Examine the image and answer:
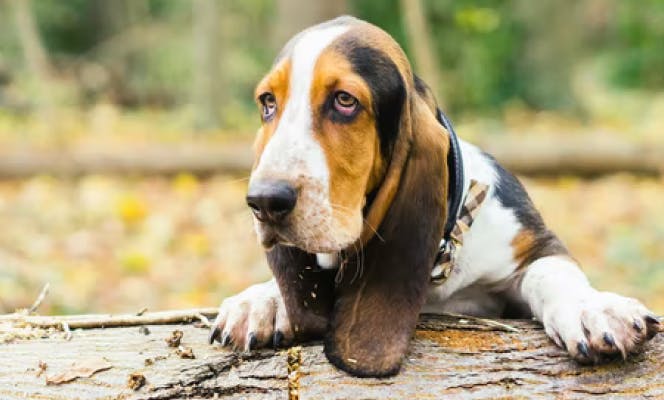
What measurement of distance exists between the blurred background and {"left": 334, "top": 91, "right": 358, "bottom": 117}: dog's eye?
9.31 feet

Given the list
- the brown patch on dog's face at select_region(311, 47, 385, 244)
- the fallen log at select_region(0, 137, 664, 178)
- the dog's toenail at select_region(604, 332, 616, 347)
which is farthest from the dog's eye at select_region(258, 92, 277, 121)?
the fallen log at select_region(0, 137, 664, 178)

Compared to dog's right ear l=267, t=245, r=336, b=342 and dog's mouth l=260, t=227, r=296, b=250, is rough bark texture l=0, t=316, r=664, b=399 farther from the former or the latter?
dog's mouth l=260, t=227, r=296, b=250

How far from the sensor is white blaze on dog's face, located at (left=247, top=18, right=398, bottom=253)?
8.11 ft

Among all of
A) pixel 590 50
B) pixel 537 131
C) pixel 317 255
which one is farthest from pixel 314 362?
pixel 590 50

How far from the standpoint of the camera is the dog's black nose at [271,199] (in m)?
2.39

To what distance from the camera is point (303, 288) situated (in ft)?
9.20

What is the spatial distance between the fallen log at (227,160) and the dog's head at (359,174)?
767cm

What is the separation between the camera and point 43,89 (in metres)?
12.2

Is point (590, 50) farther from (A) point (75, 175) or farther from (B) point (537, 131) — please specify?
(A) point (75, 175)

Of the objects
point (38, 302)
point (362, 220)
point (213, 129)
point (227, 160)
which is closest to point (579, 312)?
point (362, 220)

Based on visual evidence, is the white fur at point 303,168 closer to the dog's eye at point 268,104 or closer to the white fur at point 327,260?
the dog's eye at point 268,104

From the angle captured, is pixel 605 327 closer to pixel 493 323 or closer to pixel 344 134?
pixel 493 323

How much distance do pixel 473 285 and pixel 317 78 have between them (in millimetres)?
977

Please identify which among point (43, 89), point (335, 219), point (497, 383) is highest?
point (335, 219)
